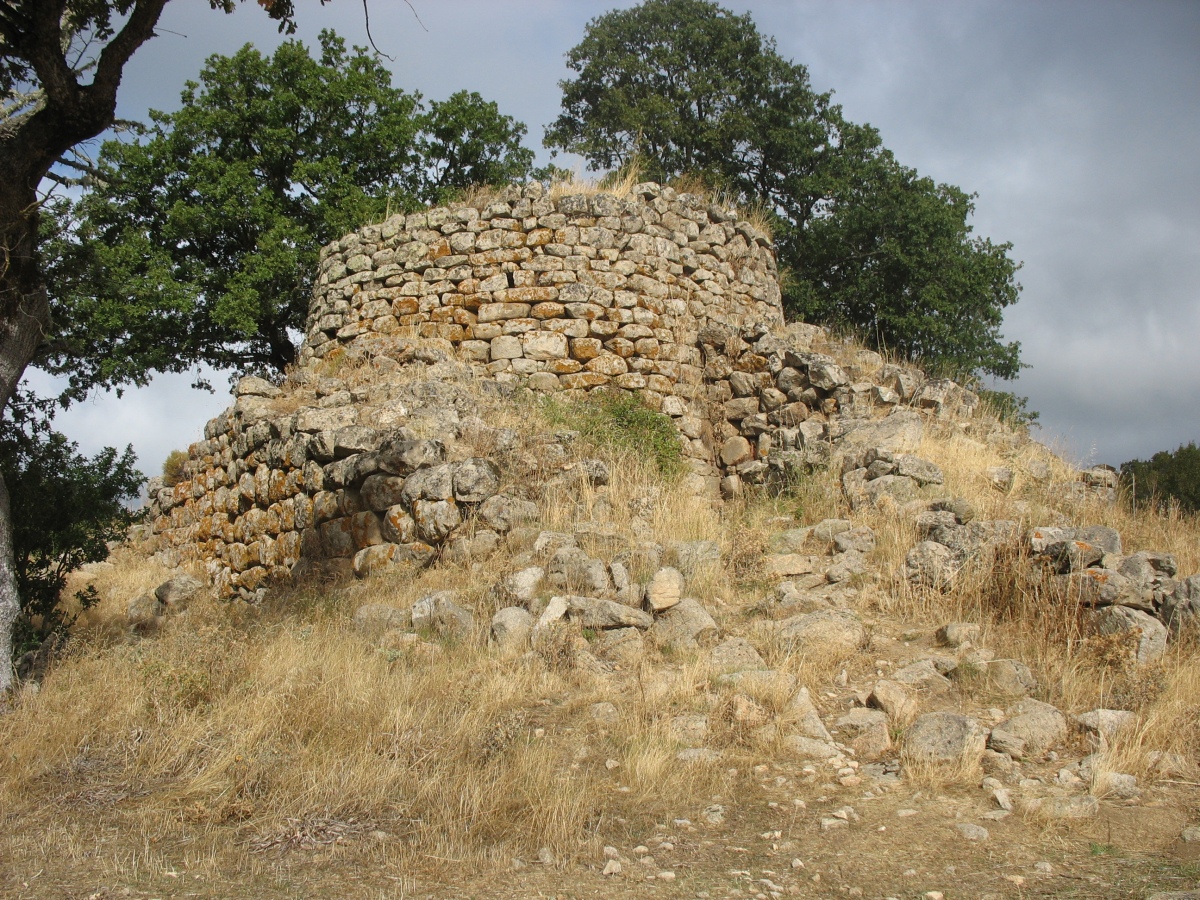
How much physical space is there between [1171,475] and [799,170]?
31.5 ft

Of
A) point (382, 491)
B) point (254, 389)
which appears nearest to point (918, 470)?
point (382, 491)

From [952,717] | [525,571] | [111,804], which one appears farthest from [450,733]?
[952,717]

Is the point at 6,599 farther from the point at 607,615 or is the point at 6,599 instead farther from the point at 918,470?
the point at 918,470

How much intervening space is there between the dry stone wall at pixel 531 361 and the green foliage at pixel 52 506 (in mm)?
1582

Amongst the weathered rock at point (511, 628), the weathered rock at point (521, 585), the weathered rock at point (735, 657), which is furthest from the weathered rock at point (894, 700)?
the weathered rock at point (521, 585)

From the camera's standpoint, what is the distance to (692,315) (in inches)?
418

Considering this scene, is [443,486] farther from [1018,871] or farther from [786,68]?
[786,68]

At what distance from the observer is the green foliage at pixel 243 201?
14.2m

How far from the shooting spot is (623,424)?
9.26 m

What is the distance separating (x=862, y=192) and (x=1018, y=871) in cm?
1481

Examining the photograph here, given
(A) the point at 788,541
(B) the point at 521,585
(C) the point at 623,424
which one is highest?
(C) the point at 623,424

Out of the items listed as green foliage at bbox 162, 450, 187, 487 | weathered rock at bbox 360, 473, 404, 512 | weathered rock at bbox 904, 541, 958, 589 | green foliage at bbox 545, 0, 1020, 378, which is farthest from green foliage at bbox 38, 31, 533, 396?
weathered rock at bbox 904, 541, 958, 589

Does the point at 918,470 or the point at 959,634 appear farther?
the point at 918,470

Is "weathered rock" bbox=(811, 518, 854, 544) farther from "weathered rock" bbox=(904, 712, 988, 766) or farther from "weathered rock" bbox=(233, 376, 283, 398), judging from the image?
"weathered rock" bbox=(233, 376, 283, 398)
